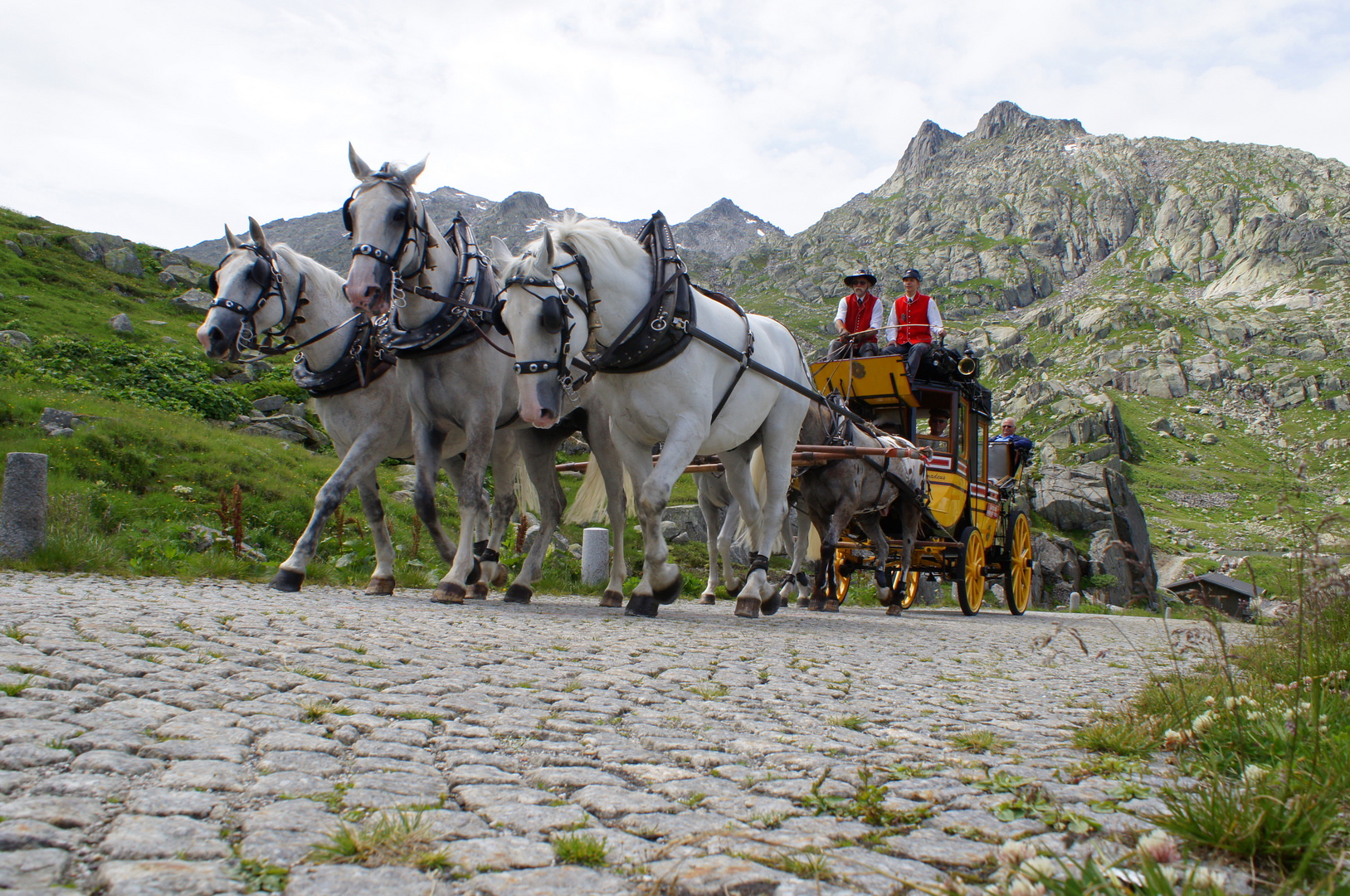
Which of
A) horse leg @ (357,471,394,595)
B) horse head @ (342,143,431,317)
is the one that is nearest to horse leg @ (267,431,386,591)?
horse leg @ (357,471,394,595)

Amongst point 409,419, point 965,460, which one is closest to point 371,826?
point 409,419

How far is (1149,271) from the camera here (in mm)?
152000

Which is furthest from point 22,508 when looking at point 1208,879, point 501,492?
point 1208,879

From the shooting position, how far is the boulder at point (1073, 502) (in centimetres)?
3859

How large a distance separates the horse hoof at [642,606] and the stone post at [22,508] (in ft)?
17.3

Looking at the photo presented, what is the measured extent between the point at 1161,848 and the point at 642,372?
16.0 feet

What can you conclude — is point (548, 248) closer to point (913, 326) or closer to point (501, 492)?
point (501, 492)

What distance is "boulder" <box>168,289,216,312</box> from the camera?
2786cm

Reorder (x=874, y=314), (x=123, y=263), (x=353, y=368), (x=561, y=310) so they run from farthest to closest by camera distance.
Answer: (x=123, y=263)
(x=874, y=314)
(x=353, y=368)
(x=561, y=310)

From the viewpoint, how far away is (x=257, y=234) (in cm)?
688

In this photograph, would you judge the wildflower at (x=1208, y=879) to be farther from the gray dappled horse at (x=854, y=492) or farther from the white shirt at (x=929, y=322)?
the white shirt at (x=929, y=322)

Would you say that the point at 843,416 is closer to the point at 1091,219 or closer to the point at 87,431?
the point at 87,431

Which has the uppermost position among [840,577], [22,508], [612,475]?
[612,475]

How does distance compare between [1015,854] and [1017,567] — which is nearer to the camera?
[1015,854]
